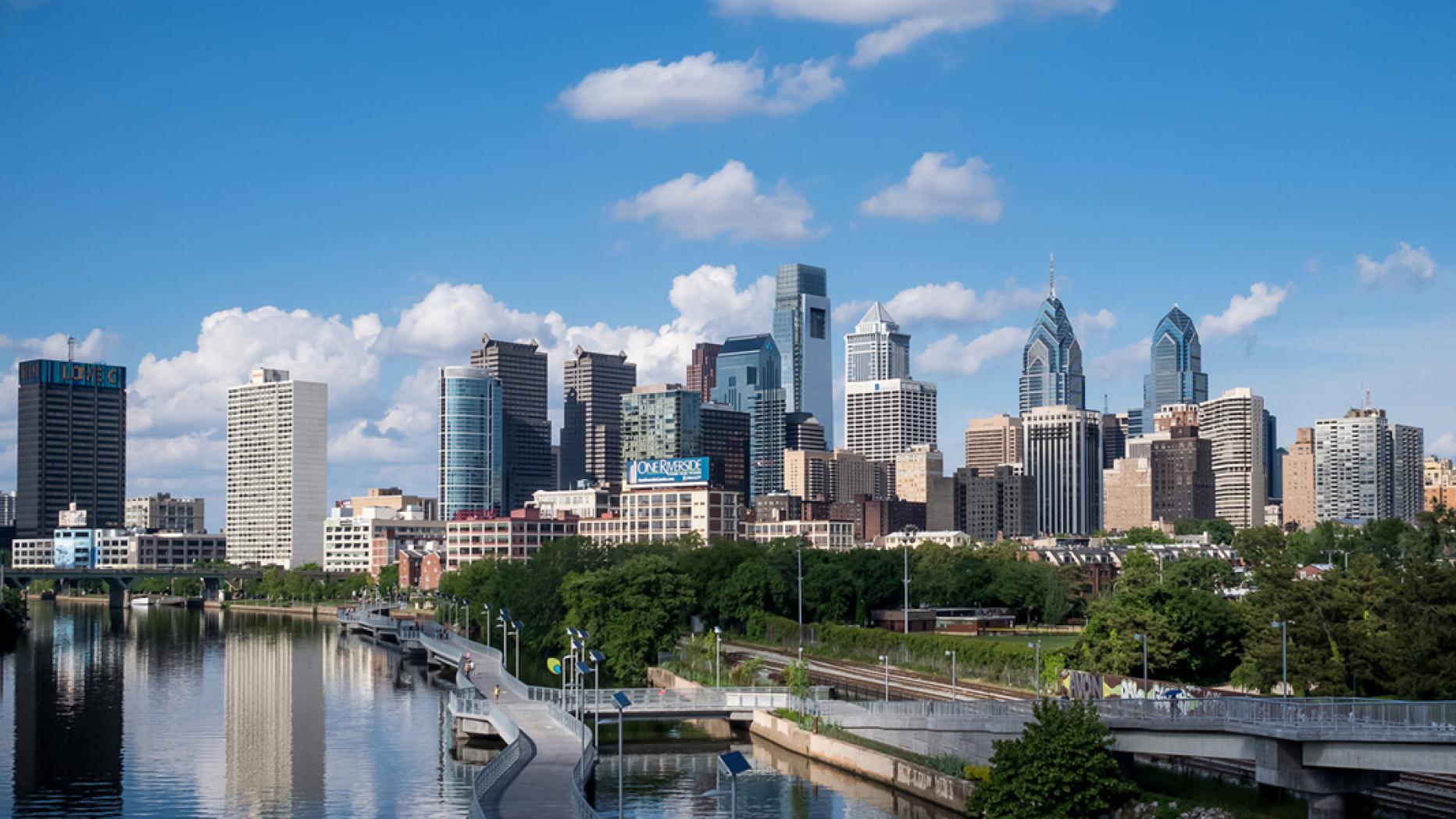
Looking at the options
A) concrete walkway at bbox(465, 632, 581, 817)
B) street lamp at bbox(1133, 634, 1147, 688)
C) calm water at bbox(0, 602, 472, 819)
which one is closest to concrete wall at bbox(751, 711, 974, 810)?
concrete walkway at bbox(465, 632, 581, 817)

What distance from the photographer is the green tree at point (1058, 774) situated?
58156 millimetres

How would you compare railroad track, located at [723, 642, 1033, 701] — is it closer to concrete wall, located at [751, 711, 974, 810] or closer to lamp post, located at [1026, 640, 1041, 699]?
lamp post, located at [1026, 640, 1041, 699]

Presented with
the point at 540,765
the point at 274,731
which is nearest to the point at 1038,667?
the point at 540,765

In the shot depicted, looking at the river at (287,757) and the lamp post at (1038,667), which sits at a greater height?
the lamp post at (1038,667)

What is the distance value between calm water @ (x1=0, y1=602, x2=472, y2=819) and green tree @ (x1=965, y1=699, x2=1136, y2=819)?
23.5 meters

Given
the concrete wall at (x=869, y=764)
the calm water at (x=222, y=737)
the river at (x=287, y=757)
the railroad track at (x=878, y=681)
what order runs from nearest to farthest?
the concrete wall at (x=869, y=764) → the river at (x=287, y=757) → the calm water at (x=222, y=737) → the railroad track at (x=878, y=681)

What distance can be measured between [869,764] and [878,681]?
105 ft

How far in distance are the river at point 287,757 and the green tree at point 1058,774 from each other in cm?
830

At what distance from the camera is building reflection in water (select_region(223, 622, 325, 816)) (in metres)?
74.4

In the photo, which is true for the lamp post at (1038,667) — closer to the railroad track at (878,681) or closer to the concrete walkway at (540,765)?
the railroad track at (878,681)

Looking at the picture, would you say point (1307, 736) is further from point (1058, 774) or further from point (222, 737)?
point (222, 737)

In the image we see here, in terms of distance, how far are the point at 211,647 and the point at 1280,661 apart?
124779 millimetres

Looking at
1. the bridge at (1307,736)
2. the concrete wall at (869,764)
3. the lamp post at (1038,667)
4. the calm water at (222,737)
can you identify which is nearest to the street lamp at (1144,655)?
the lamp post at (1038,667)

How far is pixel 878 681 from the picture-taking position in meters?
108
